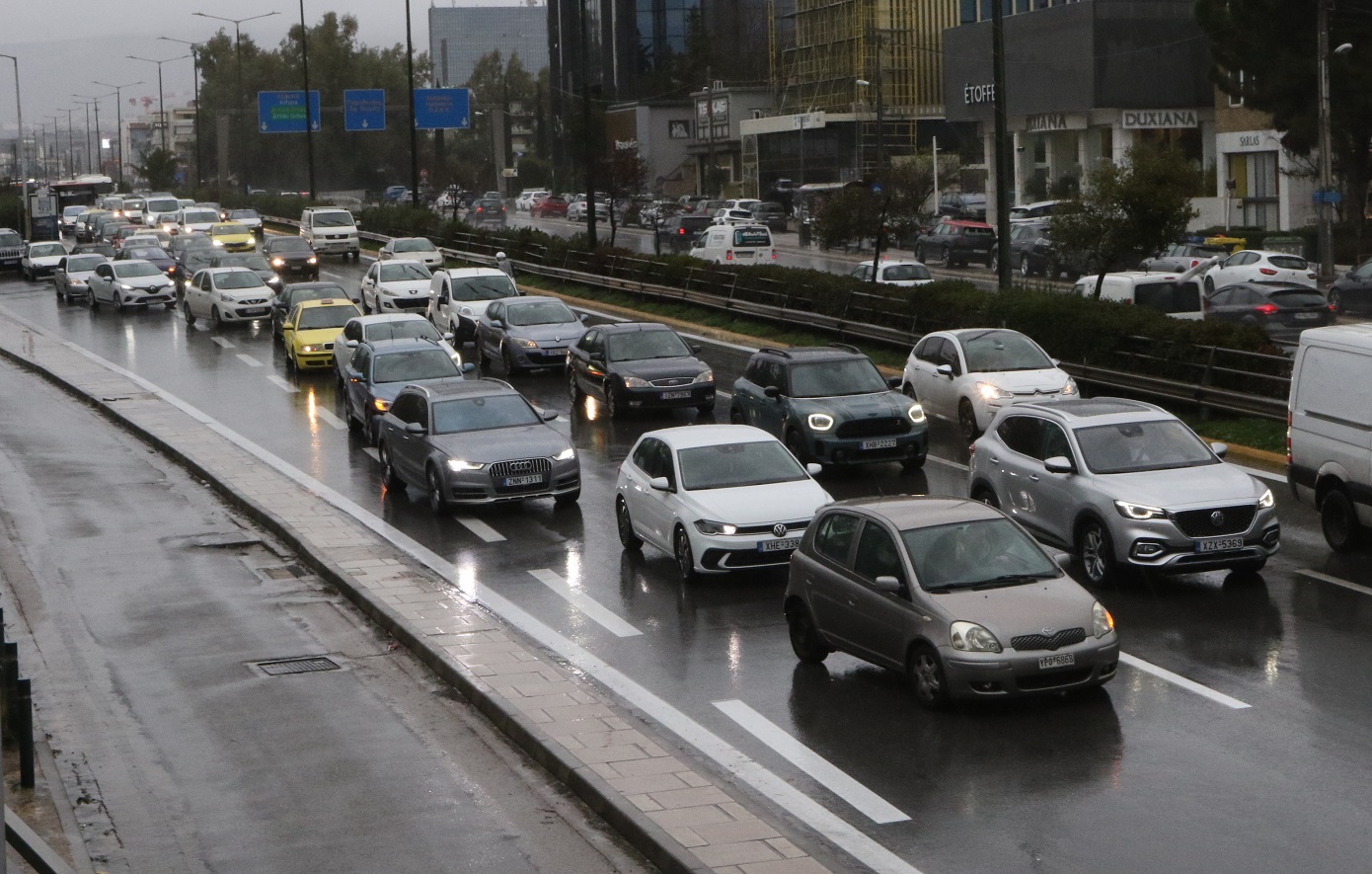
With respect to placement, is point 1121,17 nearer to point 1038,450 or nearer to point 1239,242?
point 1239,242

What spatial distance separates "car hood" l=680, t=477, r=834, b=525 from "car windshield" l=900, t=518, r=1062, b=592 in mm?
3455

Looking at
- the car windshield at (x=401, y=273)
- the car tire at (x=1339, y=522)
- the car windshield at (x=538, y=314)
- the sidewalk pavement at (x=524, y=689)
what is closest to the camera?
the sidewalk pavement at (x=524, y=689)

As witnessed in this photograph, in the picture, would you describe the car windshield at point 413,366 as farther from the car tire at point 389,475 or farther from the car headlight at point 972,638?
the car headlight at point 972,638

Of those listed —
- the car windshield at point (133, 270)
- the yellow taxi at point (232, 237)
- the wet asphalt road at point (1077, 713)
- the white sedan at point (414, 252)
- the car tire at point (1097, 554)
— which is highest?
the yellow taxi at point (232, 237)

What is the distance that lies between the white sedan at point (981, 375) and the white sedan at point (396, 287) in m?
19.1

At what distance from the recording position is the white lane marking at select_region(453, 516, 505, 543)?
63.9 feet

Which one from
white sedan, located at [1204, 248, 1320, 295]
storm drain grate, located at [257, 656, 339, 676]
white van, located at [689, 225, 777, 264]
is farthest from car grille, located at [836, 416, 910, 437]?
white van, located at [689, 225, 777, 264]

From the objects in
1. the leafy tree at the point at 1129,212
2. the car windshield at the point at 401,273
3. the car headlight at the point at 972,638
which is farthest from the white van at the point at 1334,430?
the car windshield at the point at 401,273

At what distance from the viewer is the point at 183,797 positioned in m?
10.7

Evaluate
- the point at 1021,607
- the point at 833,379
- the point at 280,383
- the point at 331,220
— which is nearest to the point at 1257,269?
the point at 833,379

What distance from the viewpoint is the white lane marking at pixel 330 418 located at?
92.5ft

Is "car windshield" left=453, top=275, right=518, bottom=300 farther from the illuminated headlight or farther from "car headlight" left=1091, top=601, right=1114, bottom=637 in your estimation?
"car headlight" left=1091, top=601, right=1114, bottom=637

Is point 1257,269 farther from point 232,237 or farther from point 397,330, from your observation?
point 232,237

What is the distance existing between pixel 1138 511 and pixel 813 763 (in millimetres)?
5284
